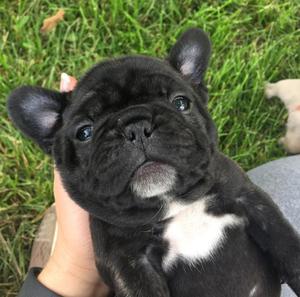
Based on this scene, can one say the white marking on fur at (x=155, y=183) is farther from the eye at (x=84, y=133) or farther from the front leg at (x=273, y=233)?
the front leg at (x=273, y=233)

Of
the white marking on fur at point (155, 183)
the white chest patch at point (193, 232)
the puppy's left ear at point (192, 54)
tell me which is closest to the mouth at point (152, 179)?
the white marking on fur at point (155, 183)

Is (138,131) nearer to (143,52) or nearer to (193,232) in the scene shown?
(193,232)

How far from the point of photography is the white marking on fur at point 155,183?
1461 millimetres

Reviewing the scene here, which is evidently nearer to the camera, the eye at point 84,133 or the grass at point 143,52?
the eye at point 84,133

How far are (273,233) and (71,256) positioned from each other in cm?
81

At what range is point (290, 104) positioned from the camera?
9.08ft

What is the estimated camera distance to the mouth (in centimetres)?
146

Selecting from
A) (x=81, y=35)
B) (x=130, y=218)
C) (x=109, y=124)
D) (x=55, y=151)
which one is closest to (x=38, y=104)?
(x=55, y=151)

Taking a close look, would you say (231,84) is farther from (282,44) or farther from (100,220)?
(100,220)

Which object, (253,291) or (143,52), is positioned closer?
(253,291)

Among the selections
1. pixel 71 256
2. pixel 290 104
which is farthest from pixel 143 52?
pixel 71 256

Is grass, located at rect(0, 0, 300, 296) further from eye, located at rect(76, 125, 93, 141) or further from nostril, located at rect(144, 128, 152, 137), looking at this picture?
nostril, located at rect(144, 128, 152, 137)

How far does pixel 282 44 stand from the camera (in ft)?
9.69

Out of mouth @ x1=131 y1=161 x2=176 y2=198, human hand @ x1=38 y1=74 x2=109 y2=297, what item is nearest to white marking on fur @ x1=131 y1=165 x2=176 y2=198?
mouth @ x1=131 y1=161 x2=176 y2=198
